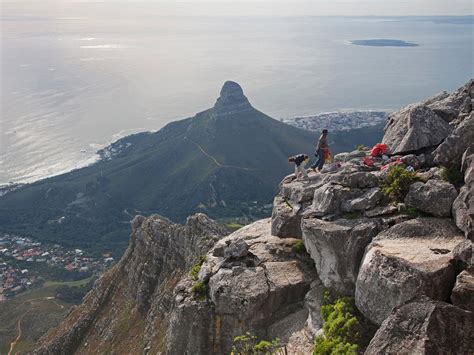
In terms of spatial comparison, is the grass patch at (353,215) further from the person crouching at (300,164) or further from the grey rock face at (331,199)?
the person crouching at (300,164)

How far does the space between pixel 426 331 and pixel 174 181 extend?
129216mm

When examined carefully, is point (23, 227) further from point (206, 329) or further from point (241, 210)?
point (206, 329)

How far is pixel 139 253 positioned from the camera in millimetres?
40750

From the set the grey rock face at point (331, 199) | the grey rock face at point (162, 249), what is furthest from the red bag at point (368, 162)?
the grey rock face at point (162, 249)

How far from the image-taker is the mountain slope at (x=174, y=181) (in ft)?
405

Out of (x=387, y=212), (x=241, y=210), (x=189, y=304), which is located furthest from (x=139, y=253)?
(x=241, y=210)

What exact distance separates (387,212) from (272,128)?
455 feet

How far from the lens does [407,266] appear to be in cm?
1341

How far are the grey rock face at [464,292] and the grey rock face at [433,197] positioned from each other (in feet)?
10.9

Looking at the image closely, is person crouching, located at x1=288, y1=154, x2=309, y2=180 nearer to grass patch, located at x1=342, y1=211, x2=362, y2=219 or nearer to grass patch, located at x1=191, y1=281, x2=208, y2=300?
grass patch, located at x1=342, y1=211, x2=362, y2=219

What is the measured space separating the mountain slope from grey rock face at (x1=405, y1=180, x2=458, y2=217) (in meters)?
97.9

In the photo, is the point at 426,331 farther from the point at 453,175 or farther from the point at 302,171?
the point at 302,171

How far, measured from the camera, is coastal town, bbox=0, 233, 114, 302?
90.4 m

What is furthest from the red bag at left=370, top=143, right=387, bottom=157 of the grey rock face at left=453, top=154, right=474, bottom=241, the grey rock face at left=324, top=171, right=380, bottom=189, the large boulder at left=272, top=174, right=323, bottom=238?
the grey rock face at left=453, top=154, right=474, bottom=241
